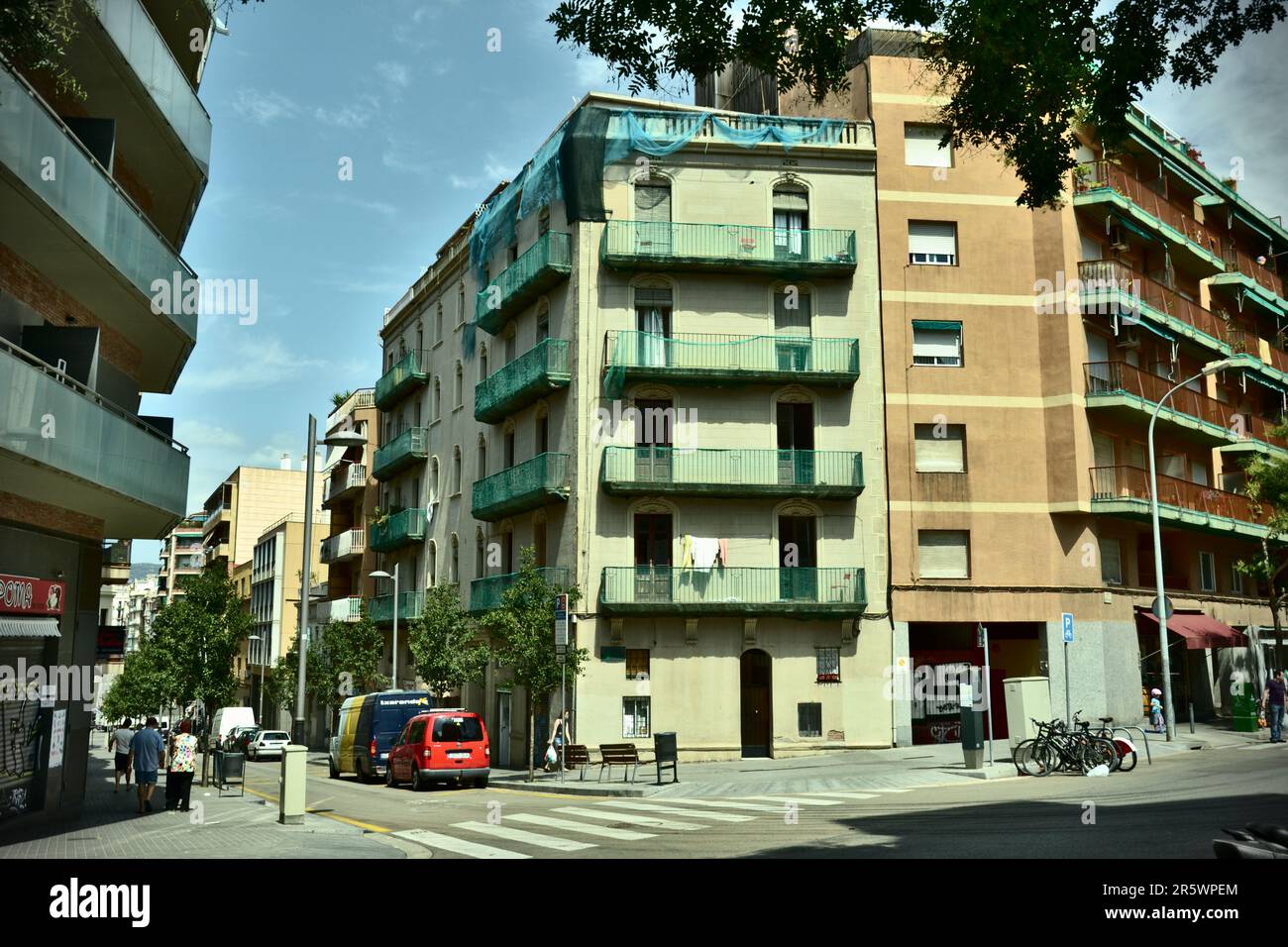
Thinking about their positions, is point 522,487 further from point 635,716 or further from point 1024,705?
point 1024,705

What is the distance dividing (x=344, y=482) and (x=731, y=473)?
3530 centimetres

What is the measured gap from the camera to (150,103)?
18234 millimetres

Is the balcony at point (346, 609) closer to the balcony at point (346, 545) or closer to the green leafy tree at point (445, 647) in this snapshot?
the balcony at point (346, 545)

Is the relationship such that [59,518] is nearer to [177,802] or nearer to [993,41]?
[177,802]

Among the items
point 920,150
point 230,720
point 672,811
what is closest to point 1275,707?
point 672,811

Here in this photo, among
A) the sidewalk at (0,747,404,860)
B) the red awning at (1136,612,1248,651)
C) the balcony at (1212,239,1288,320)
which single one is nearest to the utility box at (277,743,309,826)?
the sidewalk at (0,747,404,860)

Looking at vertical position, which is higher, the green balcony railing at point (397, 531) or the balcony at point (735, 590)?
the green balcony railing at point (397, 531)

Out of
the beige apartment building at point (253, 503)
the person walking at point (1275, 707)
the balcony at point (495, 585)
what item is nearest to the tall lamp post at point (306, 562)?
the balcony at point (495, 585)

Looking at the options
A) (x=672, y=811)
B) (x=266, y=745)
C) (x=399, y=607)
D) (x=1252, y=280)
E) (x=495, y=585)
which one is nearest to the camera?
(x=672, y=811)

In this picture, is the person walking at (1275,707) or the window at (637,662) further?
the window at (637,662)

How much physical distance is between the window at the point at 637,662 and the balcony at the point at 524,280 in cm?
1181

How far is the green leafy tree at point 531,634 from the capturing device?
95.0 ft

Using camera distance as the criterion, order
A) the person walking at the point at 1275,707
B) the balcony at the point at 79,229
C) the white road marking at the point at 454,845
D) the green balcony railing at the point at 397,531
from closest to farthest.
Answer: the white road marking at the point at 454,845 → the balcony at the point at 79,229 → the person walking at the point at 1275,707 → the green balcony railing at the point at 397,531

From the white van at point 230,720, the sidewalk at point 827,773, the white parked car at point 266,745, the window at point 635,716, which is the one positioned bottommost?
the white parked car at point 266,745
